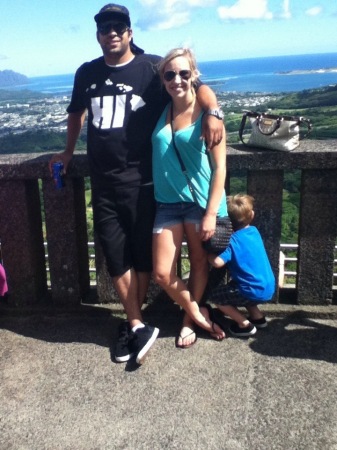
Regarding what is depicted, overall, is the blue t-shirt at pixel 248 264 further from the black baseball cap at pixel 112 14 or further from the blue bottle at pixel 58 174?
the black baseball cap at pixel 112 14

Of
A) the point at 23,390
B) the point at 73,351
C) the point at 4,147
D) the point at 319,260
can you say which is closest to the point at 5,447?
the point at 23,390

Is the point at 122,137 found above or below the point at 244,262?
above

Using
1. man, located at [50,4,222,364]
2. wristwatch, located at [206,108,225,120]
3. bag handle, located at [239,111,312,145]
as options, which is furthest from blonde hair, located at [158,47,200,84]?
bag handle, located at [239,111,312,145]

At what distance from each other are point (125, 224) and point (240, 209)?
2.70 feet

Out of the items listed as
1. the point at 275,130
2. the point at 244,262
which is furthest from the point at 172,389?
the point at 275,130

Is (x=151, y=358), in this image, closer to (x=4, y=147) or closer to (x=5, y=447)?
(x=5, y=447)

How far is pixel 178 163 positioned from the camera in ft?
10.5

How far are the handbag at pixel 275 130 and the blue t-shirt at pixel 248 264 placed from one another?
64 cm

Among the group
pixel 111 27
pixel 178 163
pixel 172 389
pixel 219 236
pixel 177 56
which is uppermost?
pixel 111 27

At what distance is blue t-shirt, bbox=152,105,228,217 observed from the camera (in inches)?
123

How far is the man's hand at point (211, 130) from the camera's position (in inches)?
119

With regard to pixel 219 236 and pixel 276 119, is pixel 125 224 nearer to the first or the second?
pixel 219 236

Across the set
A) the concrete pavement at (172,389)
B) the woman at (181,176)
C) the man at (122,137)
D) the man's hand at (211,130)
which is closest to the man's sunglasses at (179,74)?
the woman at (181,176)

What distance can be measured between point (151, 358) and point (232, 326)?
0.68m
